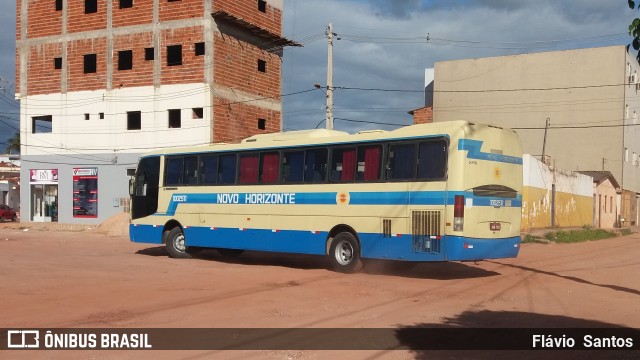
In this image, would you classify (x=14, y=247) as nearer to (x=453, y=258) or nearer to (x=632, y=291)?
(x=453, y=258)

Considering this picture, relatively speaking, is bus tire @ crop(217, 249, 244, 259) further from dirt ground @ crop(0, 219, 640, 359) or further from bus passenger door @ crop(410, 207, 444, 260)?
bus passenger door @ crop(410, 207, 444, 260)

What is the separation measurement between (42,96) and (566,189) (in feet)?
112

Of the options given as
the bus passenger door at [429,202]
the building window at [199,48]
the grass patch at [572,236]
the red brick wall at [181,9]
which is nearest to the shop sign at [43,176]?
the red brick wall at [181,9]

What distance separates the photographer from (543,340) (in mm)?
Answer: 8016

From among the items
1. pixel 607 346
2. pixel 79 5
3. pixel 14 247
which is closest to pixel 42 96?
pixel 79 5

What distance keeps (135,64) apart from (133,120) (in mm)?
3345

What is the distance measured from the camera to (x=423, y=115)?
193ft

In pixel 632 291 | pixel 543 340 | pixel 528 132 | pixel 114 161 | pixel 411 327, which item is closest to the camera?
pixel 543 340

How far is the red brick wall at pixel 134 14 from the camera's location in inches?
1506

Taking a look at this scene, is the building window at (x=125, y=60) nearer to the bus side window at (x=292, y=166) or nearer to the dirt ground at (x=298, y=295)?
the dirt ground at (x=298, y=295)

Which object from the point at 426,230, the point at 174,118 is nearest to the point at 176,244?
the point at 426,230

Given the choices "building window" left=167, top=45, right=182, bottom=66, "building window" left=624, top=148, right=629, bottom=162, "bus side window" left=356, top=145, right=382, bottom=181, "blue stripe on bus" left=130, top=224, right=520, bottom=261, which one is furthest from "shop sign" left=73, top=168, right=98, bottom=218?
"building window" left=624, top=148, right=629, bottom=162

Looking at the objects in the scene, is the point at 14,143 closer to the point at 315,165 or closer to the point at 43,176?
the point at 43,176

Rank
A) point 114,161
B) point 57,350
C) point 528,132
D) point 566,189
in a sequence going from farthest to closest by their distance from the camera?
1. point 528,132
2. point 566,189
3. point 114,161
4. point 57,350
